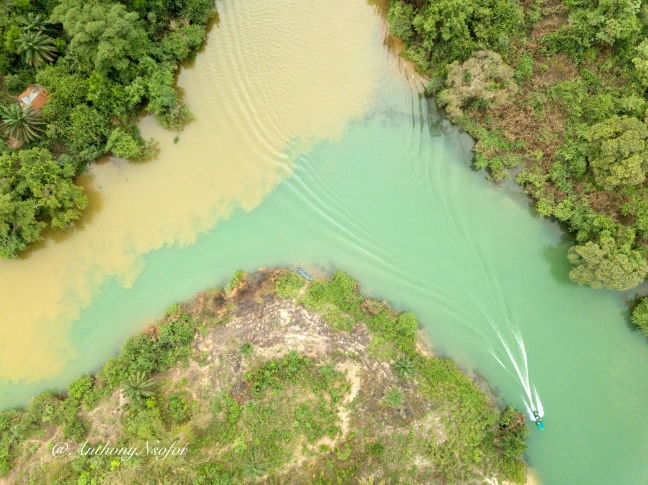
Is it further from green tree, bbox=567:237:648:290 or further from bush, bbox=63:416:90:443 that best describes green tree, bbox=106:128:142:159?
green tree, bbox=567:237:648:290

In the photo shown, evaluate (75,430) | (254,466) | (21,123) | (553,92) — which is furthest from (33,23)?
(553,92)

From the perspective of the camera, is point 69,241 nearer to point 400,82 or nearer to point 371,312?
point 371,312

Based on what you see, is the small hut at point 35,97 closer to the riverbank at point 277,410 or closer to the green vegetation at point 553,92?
the riverbank at point 277,410

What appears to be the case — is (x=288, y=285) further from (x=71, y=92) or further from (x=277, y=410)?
(x=71, y=92)

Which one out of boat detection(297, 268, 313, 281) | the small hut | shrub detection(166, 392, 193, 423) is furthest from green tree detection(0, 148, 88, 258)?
boat detection(297, 268, 313, 281)

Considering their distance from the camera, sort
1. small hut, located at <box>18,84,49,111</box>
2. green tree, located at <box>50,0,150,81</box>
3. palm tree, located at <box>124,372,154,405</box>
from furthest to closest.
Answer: small hut, located at <box>18,84,49,111</box> → green tree, located at <box>50,0,150,81</box> → palm tree, located at <box>124,372,154,405</box>

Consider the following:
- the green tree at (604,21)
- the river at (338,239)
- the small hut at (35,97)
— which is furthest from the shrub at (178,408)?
the green tree at (604,21)
